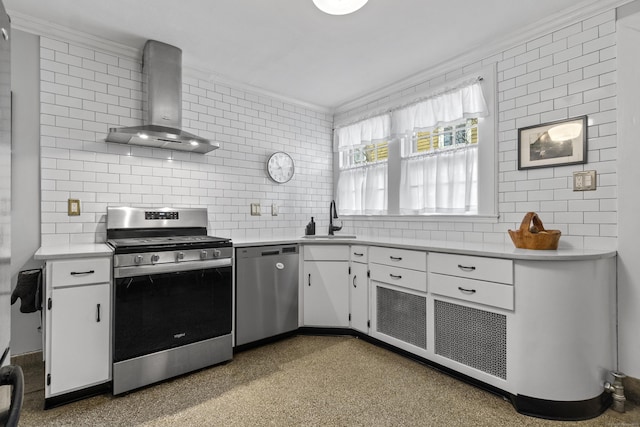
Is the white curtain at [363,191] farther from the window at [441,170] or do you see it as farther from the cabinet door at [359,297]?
the cabinet door at [359,297]

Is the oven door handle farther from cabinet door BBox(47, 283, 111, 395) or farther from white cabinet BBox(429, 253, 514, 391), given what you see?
white cabinet BBox(429, 253, 514, 391)

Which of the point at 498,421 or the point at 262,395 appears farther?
the point at 262,395

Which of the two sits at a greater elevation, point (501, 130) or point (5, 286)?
point (501, 130)

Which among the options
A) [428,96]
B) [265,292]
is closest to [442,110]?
[428,96]

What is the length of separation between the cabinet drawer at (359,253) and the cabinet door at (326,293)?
0.12 metres

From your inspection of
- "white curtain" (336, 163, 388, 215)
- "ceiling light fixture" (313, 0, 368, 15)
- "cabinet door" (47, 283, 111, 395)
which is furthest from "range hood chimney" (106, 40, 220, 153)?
"white curtain" (336, 163, 388, 215)

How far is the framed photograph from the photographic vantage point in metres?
2.35

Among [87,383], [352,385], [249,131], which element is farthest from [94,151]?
[352,385]

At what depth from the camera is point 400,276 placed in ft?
9.07

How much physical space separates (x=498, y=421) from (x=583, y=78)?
2.34 metres

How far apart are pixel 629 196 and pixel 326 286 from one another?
238 centimetres

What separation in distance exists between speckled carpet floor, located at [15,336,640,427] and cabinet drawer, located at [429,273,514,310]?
2.02ft

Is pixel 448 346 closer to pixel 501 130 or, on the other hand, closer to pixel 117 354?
pixel 501 130

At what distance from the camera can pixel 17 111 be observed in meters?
2.48
